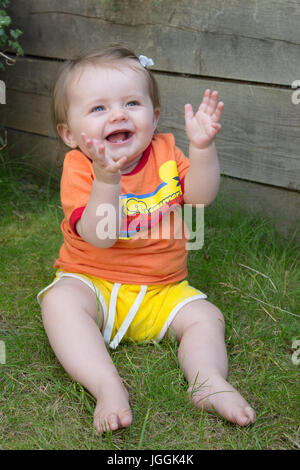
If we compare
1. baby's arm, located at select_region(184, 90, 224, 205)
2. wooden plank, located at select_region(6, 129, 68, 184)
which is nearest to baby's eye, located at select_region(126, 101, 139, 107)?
baby's arm, located at select_region(184, 90, 224, 205)

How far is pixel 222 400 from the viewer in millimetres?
1466

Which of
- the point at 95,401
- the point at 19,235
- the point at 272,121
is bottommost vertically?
the point at 19,235

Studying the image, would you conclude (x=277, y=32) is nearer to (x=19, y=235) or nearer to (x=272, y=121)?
(x=272, y=121)

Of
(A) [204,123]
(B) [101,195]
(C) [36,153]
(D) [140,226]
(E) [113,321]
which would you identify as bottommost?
(C) [36,153]

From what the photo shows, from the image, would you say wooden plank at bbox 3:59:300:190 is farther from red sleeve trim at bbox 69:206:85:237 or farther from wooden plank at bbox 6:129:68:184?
red sleeve trim at bbox 69:206:85:237

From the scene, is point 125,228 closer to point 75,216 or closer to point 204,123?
point 75,216

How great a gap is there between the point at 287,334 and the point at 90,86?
96 cm

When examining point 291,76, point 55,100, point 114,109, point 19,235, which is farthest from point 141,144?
point 19,235

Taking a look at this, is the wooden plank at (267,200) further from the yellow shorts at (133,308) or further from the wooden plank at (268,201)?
the yellow shorts at (133,308)

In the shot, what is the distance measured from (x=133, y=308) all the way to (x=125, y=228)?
0.79 ft

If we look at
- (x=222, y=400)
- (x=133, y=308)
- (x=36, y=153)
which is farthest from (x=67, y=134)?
(x=36, y=153)

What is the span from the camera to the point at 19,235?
8.64 feet

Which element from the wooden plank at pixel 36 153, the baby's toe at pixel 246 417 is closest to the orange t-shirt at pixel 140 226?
the baby's toe at pixel 246 417

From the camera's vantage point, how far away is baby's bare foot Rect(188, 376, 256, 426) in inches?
56.1
